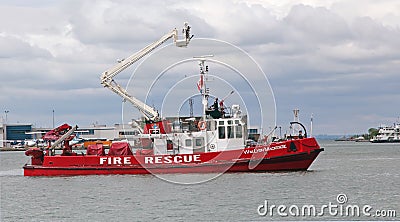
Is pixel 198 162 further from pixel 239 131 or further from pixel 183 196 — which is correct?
pixel 183 196

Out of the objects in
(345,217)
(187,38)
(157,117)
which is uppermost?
(187,38)

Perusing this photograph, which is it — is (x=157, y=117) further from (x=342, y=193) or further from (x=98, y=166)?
(x=342, y=193)

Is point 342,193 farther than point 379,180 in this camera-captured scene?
No

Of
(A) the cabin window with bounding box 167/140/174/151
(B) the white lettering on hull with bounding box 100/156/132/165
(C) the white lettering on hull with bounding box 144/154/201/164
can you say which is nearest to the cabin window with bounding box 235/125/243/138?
(C) the white lettering on hull with bounding box 144/154/201/164

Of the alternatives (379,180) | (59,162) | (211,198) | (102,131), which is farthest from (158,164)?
(102,131)

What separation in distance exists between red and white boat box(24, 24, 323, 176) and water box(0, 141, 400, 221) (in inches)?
24.5

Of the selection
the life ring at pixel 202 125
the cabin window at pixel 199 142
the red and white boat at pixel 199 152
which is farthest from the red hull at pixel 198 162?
the life ring at pixel 202 125

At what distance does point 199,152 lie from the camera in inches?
1886

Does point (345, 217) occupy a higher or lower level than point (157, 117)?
lower

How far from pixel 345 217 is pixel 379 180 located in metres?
17.8

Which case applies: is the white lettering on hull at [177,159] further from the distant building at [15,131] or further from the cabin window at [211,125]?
the distant building at [15,131]

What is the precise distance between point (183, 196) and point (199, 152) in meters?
9.01

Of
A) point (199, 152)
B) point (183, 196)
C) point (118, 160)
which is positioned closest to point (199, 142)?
point (199, 152)

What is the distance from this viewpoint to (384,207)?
33.9 meters
